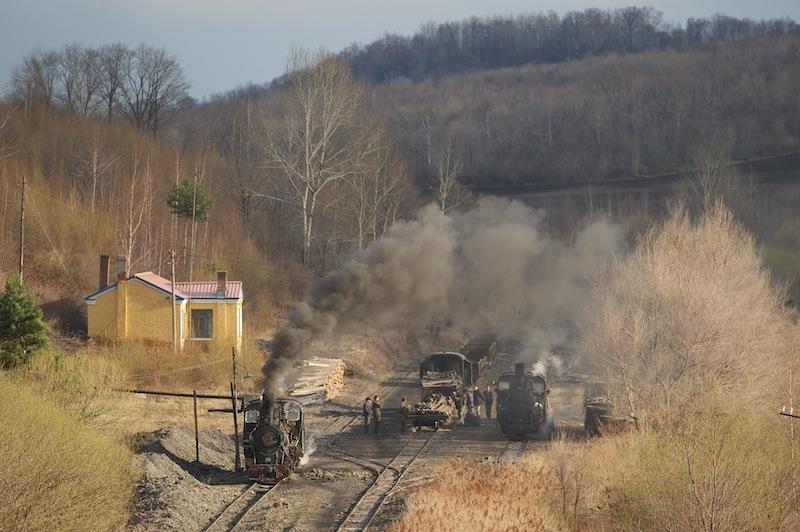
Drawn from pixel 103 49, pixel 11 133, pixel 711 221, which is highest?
pixel 103 49

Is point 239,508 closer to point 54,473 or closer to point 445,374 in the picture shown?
point 54,473

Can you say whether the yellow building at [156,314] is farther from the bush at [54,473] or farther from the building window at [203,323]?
the bush at [54,473]

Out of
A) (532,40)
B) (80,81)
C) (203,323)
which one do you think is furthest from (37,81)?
(532,40)

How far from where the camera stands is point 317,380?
132ft

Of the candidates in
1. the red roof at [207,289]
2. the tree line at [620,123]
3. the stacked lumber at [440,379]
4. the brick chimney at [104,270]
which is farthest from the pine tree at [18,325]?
the tree line at [620,123]

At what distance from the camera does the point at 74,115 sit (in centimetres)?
7556

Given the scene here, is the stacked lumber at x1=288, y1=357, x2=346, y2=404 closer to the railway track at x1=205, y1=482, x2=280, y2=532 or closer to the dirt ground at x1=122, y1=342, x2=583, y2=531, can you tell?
the dirt ground at x1=122, y1=342, x2=583, y2=531

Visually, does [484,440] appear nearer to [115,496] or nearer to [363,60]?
[115,496]

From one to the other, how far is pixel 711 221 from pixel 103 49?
70.7 m

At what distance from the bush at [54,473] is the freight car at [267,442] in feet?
12.8

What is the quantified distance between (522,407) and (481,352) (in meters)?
13.3

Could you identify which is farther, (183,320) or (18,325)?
(183,320)

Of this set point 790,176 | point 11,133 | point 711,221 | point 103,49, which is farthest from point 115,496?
point 790,176

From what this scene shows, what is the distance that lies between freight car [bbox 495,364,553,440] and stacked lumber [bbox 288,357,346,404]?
9299mm
